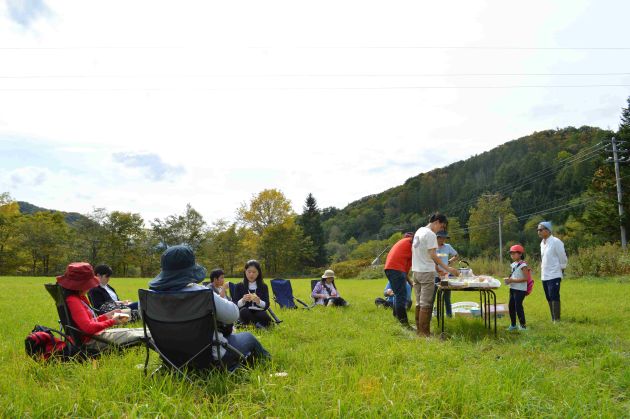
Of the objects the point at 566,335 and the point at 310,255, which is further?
the point at 310,255

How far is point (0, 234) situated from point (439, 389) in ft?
200

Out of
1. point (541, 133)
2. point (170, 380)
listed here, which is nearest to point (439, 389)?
point (170, 380)

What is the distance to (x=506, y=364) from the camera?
14.4 feet

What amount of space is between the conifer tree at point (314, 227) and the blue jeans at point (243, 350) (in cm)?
5583

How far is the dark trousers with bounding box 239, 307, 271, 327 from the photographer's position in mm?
7312

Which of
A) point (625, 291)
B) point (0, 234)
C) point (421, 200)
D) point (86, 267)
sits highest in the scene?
point (421, 200)

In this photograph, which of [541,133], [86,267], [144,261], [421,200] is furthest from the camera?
[541,133]

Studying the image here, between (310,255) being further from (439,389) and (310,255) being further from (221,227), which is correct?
(439,389)

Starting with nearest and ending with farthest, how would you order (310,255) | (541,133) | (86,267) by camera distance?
(86,267), (310,255), (541,133)

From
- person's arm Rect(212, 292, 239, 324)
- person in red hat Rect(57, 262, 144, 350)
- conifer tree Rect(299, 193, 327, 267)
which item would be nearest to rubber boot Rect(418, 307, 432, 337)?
person's arm Rect(212, 292, 239, 324)

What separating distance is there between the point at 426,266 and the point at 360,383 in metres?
3.55

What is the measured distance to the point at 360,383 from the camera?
3643 millimetres

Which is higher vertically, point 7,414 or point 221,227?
point 221,227

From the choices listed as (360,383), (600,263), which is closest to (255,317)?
(360,383)
